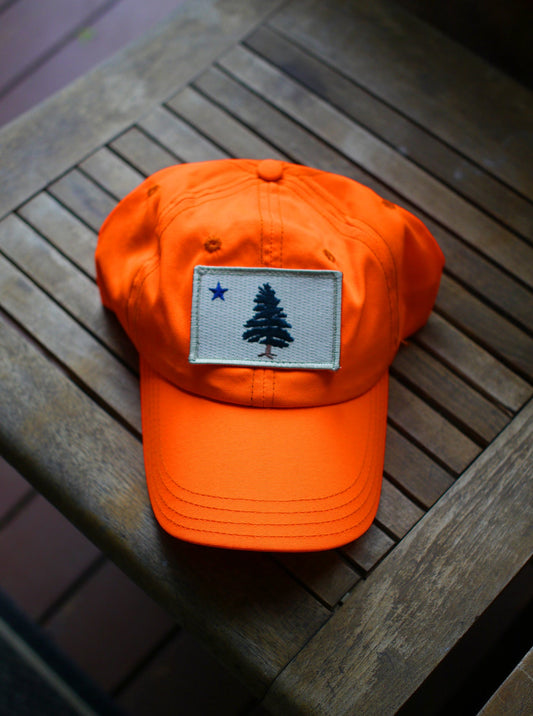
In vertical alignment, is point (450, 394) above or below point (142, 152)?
below

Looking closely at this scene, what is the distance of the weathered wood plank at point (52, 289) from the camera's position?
3.20 ft

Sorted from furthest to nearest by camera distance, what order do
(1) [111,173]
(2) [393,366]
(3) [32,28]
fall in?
(3) [32,28]
(1) [111,173]
(2) [393,366]

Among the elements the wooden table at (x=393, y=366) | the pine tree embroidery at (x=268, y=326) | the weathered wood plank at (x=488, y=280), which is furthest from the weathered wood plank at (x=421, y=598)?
the pine tree embroidery at (x=268, y=326)

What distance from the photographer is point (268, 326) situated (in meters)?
0.77

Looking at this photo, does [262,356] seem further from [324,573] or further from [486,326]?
[486,326]

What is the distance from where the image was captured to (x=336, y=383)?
2.62 feet

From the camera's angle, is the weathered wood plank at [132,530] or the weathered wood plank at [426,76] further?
the weathered wood plank at [426,76]

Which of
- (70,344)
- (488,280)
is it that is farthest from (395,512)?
(70,344)

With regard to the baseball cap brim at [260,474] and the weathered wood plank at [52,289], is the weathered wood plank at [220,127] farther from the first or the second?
the baseball cap brim at [260,474]

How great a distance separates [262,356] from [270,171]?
259 mm

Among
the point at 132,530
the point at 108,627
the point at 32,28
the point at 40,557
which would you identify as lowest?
the point at 108,627

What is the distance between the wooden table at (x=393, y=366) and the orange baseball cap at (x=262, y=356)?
0.37 ft

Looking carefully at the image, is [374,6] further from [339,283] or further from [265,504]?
[265,504]

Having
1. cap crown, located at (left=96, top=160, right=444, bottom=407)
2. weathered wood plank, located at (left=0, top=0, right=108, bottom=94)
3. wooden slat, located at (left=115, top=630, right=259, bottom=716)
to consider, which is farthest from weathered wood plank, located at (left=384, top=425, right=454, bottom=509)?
weathered wood plank, located at (left=0, top=0, right=108, bottom=94)
